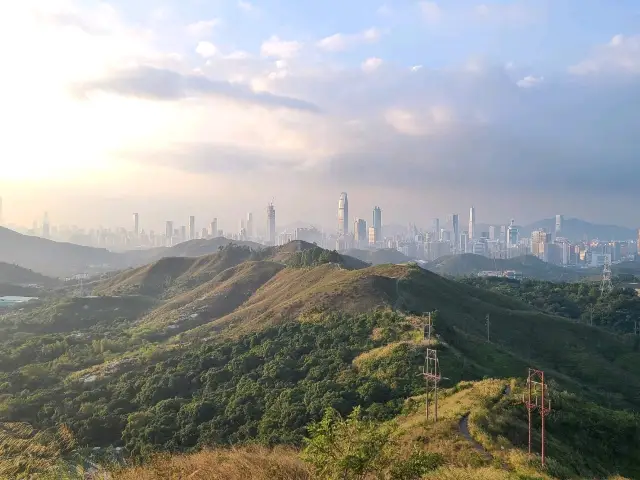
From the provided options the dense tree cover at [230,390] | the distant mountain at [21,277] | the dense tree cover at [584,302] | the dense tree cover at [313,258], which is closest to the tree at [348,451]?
the dense tree cover at [230,390]

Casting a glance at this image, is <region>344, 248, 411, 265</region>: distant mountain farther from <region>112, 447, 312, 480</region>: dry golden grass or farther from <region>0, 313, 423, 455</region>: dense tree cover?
<region>112, 447, 312, 480</region>: dry golden grass

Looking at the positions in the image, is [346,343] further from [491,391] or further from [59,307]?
[59,307]

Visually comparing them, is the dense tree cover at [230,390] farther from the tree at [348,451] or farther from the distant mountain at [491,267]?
the distant mountain at [491,267]

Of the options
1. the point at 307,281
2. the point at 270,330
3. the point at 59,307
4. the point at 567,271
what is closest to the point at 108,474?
the point at 270,330

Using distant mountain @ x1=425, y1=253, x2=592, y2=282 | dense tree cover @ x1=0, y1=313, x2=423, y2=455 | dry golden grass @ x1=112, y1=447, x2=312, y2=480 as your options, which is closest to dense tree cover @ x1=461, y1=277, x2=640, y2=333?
dense tree cover @ x1=0, y1=313, x2=423, y2=455

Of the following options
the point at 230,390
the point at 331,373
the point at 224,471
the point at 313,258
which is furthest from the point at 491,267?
the point at 224,471

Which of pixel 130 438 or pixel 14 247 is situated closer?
pixel 130 438

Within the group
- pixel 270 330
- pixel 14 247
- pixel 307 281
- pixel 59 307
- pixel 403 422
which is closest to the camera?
pixel 403 422
